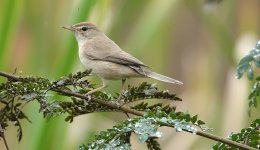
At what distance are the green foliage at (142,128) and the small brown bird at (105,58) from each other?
2.31 ft

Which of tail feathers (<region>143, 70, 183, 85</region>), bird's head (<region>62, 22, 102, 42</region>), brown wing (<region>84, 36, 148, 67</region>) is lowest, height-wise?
tail feathers (<region>143, 70, 183, 85</region>)

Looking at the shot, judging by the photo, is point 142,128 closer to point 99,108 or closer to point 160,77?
point 99,108

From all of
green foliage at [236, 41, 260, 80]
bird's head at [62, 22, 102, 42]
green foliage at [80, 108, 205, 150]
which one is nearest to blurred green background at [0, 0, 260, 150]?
bird's head at [62, 22, 102, 42]

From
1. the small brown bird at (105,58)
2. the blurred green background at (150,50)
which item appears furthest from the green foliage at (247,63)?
the blurred green background at (150,50)

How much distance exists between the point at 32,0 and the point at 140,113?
6.08ft

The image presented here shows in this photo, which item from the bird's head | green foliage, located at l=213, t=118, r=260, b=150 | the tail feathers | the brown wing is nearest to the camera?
green foliage, located at l=213, t=118, r=260, b=150

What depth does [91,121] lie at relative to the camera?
8.69 ft

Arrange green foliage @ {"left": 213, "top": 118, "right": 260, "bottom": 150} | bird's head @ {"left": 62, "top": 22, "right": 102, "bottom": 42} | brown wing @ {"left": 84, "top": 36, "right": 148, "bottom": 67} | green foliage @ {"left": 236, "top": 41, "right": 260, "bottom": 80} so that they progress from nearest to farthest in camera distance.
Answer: green foliage @ {"left": 236, "top": 41, "right": 260, "bottom": 80} < green foliage @ {"left": 213, "top": 118, "right": 260, "bottom": 150} < brown wing @ {"left": 84, "top": 36, "right": 148, "bottom": 67} < bird's head @ {"left": 62, "top": 22, "right": 102, "bottom": 42}

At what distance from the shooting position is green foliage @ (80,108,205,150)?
2.71ft

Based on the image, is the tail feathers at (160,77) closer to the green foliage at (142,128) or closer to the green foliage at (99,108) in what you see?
the green foliage at (99,108)

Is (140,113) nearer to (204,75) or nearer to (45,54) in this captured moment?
(45,54)

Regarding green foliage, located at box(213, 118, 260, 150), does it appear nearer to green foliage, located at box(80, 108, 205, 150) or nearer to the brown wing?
green foliage, located at box(80, 108, 205, 150)

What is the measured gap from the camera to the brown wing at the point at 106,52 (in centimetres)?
175

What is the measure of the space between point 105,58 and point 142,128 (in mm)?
1053
